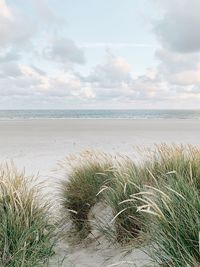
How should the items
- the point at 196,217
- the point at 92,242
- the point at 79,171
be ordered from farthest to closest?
the point at 79,171, the point at 92,242, the point at 196,217

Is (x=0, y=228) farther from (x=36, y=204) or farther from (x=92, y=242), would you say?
(x=92, y=242)

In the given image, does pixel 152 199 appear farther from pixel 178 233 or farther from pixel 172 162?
pixel 172 162

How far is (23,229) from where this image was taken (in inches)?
142

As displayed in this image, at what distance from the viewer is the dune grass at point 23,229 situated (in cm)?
329

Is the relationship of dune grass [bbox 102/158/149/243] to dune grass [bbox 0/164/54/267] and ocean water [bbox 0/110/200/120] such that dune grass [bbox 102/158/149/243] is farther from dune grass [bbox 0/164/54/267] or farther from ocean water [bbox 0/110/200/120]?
ocean water [bbox 0/110/200/120]

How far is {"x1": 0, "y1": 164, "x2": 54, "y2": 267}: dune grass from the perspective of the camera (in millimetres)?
3295

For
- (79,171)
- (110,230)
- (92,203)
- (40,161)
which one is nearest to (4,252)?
(110,230)

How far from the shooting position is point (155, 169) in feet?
16.9

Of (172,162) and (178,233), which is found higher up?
(172,162)

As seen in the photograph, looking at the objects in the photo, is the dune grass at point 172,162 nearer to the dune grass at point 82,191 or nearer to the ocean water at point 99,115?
the dune grass at point 82,191

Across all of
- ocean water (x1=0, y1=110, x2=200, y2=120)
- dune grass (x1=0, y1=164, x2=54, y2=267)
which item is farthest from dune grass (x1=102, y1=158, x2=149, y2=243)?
ocean water (x1=0, y1=110, x2=200, y2=120)

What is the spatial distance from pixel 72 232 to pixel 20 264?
1.81 metres

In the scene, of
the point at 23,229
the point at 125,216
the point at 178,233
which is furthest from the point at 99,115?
the point at 178,233

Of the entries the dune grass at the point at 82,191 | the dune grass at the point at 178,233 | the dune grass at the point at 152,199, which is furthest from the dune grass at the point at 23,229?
the dune grass at the point at 178,233
